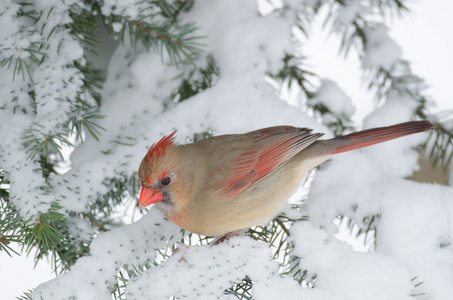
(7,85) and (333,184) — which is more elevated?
(7,85)

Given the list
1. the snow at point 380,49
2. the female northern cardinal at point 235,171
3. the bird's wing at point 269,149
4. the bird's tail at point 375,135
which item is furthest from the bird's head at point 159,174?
the snow at point 380,49

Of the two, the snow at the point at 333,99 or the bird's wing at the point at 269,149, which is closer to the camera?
the bird's wing at the point at 269,149

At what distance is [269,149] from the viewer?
7.13 ft

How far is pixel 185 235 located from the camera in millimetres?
2146

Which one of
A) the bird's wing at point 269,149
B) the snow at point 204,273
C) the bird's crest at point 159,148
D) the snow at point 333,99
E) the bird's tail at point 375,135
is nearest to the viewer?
the snow at point 204,273

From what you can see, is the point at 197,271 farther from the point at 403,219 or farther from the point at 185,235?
the point at 403,219

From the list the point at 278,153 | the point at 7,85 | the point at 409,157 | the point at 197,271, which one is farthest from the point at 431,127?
the point at 7,85

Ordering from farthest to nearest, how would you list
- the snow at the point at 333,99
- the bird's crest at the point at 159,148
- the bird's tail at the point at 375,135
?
the snow at the point at 333,99 < the bird's tail at the point at 375,135 < the bird's crest at the point at 159,148

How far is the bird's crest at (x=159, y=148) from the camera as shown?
190 centimetres

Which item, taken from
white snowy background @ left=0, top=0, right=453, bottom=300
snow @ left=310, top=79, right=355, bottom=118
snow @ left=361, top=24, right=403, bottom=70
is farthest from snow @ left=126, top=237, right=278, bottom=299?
snow @ left=361, top=24, right=403, bottom=70

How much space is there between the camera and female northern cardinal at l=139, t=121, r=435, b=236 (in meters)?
1.97

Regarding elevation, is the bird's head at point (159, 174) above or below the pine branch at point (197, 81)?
below

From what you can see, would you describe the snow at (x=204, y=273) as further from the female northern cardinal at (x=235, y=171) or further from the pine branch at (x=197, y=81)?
the pine branch at (x=197, y=81)

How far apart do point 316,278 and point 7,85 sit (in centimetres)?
140
